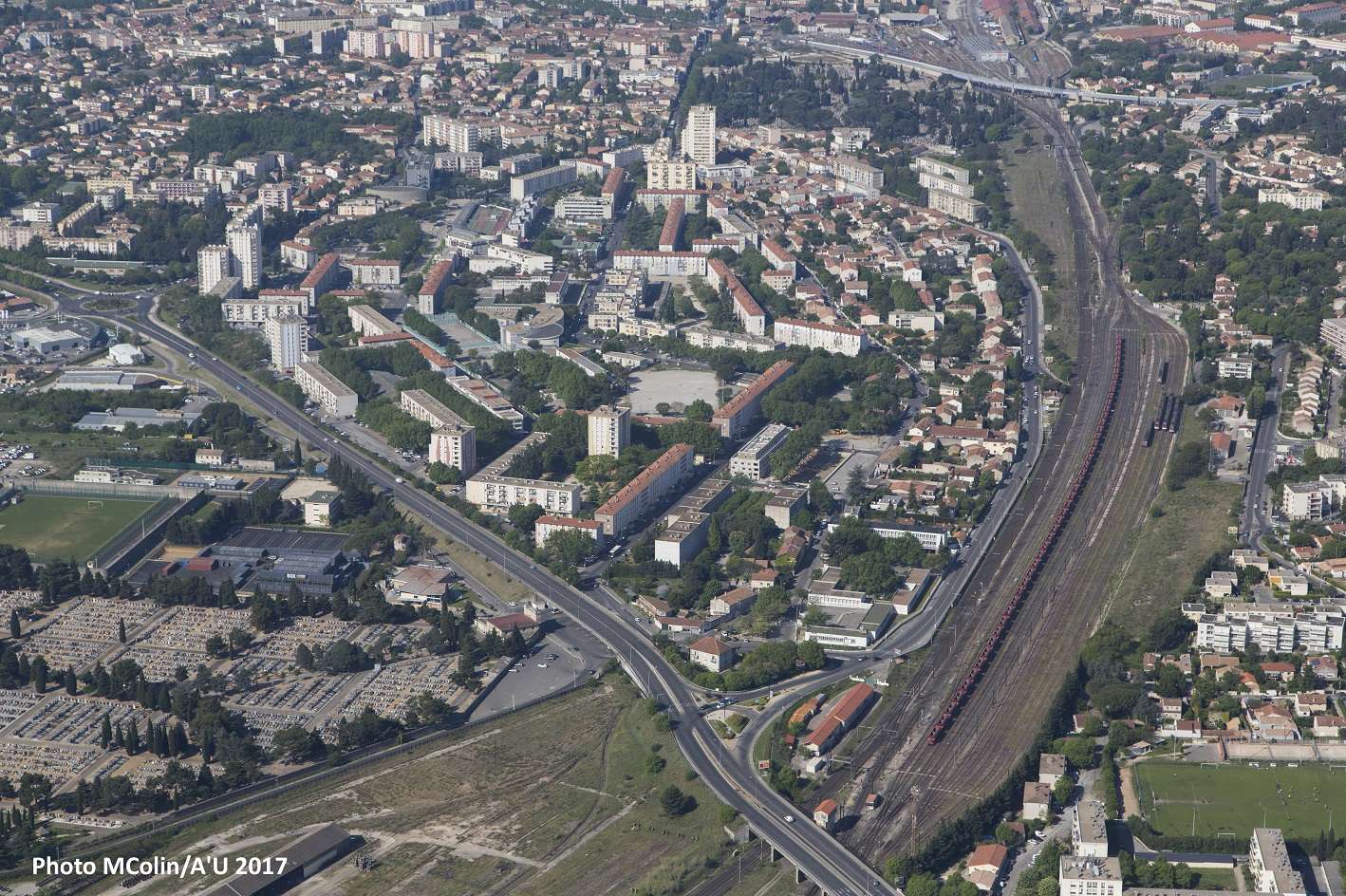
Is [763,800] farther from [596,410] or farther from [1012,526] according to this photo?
[596,410]

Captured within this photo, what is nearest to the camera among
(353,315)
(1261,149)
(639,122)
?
(353,315)

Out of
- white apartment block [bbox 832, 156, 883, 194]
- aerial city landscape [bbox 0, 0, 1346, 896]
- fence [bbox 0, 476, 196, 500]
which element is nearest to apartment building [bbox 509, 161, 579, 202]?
aerial city landscape [bbox 0, 0, 1346, 896]

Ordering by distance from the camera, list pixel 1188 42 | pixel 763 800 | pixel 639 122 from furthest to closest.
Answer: pixel 1188 42 → pixel 639 122 → pixel 763 800

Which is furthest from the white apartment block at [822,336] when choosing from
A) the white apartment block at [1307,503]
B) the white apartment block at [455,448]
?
the white apartment block at [1307,503]

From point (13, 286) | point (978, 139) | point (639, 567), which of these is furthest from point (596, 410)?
point (978, 139)

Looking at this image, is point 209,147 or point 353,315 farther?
point 209,147

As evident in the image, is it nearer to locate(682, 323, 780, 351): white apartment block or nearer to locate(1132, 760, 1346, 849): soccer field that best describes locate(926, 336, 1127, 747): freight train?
locate(1132, 760, 1346, 849): soccer field

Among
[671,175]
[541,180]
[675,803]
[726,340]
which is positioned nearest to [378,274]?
[726,340]
